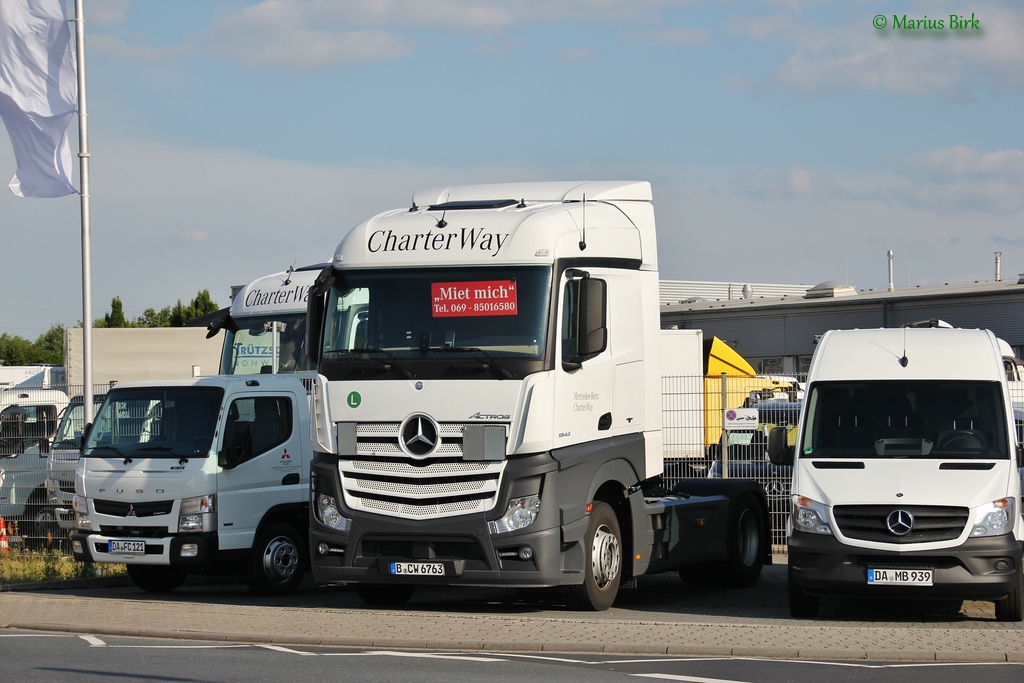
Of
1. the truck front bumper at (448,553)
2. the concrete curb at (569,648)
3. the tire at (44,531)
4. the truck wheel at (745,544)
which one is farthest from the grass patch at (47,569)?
the truck wheel at (745,544)

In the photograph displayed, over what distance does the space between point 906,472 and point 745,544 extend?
12.2 feet

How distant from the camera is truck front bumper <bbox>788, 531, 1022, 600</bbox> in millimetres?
10523

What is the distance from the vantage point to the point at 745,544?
14500 mm

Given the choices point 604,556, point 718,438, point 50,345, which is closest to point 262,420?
point 604,556

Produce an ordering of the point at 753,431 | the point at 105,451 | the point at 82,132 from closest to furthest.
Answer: the point at 105,451, the point at 753,431, the point at 82,132

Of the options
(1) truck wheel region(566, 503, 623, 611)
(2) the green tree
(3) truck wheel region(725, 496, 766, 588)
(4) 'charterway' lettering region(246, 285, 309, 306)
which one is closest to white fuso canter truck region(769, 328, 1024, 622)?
(1) truck wheel region(566, 503, 623, 611)

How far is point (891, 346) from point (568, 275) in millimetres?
3254

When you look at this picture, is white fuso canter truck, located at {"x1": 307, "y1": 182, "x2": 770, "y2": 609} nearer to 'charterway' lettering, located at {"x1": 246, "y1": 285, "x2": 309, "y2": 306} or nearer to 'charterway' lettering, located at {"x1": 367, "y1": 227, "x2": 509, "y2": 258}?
'charterway' lettering, located at {"x1": 367, "y1": 227, "x2": 509, "y2": 258}

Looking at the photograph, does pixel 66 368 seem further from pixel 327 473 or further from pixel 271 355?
pixel 327 473

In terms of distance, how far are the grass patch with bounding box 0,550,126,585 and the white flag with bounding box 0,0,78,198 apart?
4.87m

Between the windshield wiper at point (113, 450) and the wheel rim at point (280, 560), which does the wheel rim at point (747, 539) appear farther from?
the windshield wiper at point (113, 450)

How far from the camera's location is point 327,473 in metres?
11.6

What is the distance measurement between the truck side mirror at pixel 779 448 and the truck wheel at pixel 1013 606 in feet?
7.08

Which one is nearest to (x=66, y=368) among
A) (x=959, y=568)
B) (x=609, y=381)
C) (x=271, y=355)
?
(x=271, y=355)
